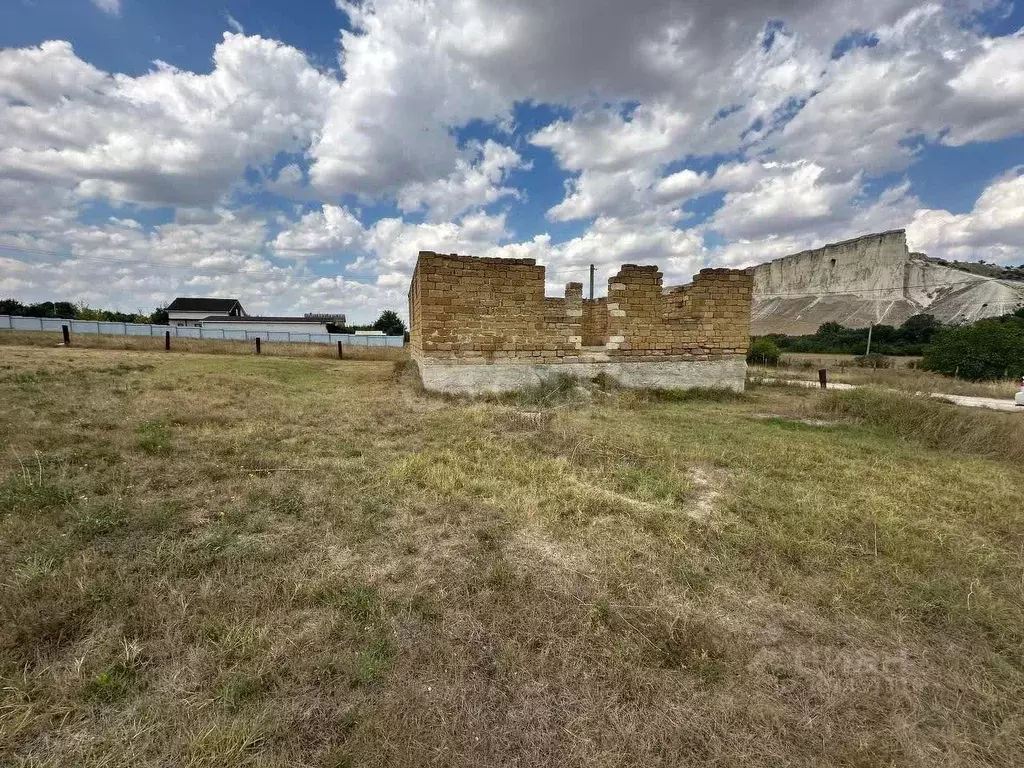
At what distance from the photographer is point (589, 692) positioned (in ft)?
6.02

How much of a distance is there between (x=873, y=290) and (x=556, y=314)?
58.2 meters

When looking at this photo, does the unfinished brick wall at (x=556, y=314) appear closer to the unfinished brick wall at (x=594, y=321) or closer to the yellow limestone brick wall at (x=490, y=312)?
the yellow limestone brick wall at (x=490, y=312)

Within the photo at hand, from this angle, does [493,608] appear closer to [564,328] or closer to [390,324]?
[564,328]

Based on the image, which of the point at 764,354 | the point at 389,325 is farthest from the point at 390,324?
the point at 764,354

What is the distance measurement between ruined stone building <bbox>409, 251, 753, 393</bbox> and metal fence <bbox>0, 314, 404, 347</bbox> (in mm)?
21810

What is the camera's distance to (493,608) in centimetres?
234

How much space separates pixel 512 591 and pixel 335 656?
3.22 feet

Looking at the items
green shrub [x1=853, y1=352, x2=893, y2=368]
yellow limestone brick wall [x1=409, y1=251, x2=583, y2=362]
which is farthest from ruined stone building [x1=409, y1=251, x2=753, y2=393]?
green shrub [x1=853, y1=352, x2=893, y2=368]

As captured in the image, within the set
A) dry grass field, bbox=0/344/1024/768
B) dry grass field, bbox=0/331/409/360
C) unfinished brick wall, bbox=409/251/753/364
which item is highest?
unfinished brick wall, bbox=409/251/753/364

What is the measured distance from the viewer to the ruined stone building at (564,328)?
8.75 meters

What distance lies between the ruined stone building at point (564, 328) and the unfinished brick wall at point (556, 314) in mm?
21

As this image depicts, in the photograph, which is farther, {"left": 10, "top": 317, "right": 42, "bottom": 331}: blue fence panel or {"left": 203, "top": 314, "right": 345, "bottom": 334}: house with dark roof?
{"left": 203, "top": 314, "right": 345, "bottom": 334}: house with dark roof

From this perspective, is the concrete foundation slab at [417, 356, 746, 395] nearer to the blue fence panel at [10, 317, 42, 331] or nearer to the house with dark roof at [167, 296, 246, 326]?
the blue fence panel at [10, 317, 42, 331]

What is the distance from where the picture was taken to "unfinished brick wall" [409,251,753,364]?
8.70m
